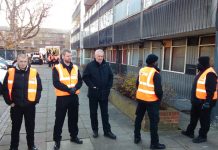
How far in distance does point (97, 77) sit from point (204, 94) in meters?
2.12

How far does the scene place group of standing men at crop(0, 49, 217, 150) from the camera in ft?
15.5

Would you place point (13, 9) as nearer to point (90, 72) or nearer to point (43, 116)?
point (43, 116)

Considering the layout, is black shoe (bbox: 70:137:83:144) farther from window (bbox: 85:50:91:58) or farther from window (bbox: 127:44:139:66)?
window (bbox: 85:50:91:58)

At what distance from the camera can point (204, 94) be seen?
544 cm

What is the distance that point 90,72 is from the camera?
5.56m

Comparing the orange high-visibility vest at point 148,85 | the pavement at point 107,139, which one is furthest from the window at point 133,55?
the orange high-visibility vest at point 148,85

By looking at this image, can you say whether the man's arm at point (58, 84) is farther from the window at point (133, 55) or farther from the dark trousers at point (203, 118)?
the window at point (133, 55)

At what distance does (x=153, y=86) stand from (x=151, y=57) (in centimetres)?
52

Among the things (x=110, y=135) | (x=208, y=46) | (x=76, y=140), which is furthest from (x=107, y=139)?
(x=208, y=46)

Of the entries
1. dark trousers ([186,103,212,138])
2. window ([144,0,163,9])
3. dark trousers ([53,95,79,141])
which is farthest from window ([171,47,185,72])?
dark trousers ([53,95,79,141])

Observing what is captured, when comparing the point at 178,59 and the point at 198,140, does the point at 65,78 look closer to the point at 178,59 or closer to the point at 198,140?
the point at 198,140

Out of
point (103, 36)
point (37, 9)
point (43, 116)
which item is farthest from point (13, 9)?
point (43, 116)

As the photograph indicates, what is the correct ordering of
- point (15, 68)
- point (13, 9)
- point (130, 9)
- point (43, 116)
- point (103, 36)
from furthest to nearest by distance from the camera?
point (13, 9)
point (103, 36)
point (130, 9)
point (43, 116)
point (15, 68)

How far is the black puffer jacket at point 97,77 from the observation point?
18.1 ft
